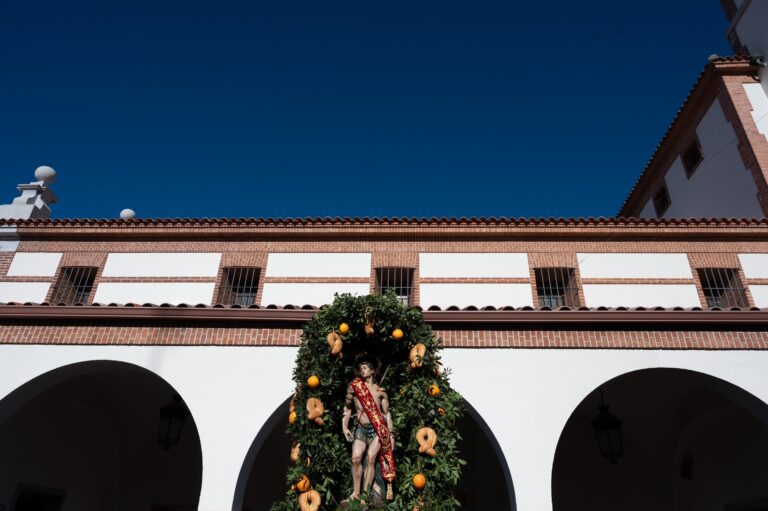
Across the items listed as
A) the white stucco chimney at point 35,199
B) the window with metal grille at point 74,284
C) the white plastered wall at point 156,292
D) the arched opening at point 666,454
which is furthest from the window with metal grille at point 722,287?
the white stucco chimney at point 35,199

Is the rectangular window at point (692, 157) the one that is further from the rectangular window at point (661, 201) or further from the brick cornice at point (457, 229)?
the brick cornice at point (457, 229)

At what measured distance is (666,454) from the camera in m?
8.69

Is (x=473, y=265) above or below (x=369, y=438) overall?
above

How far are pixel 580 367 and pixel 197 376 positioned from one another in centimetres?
456

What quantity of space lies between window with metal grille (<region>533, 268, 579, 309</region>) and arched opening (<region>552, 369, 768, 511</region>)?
221cm

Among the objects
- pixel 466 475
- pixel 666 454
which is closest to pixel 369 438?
pixel 466 475

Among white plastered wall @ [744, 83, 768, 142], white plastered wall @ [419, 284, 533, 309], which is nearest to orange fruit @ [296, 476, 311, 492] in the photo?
white plastered wall @ [419, 284, 533, 309]

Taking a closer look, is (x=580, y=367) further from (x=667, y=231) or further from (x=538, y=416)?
(x=667, y=231)

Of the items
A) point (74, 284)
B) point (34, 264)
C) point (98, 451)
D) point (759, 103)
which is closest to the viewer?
point (98, 451)

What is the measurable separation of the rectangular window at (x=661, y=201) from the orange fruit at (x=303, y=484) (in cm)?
1479

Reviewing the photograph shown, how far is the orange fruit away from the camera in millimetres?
4293

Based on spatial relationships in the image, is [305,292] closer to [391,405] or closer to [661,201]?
[391,405]

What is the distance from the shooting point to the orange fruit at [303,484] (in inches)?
169

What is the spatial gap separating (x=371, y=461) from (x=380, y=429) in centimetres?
27
